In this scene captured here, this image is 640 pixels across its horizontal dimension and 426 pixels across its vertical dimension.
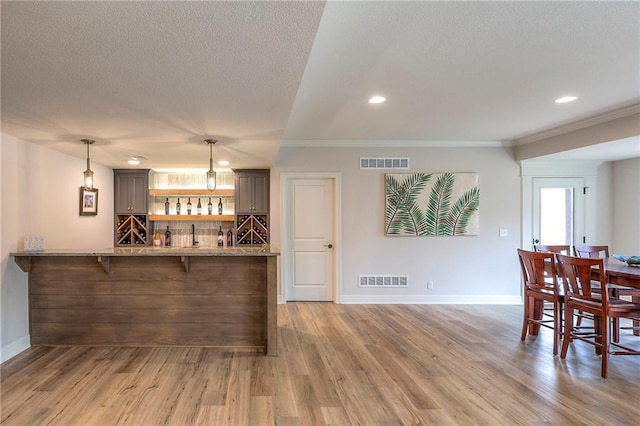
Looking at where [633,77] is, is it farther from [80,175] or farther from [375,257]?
[80,175]

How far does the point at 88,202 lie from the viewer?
4789 millimetres

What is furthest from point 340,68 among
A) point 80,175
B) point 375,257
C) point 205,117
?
point 80,175

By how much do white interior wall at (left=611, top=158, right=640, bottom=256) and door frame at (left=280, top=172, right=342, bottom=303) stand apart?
451cm

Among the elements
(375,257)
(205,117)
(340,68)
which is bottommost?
(375,257)

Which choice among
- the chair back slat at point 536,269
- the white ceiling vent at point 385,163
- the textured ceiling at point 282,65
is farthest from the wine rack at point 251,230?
the chair back slat at point 536,269

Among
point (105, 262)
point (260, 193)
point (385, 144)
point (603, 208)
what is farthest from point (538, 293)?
point (105, 262)

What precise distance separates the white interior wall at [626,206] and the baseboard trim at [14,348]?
8140 mm

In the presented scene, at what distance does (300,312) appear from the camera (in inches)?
193

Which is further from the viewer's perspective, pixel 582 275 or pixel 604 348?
pixel 582 275

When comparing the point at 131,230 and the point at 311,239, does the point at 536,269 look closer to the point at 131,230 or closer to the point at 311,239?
the point at 311,239

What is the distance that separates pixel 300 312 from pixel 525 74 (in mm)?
3902

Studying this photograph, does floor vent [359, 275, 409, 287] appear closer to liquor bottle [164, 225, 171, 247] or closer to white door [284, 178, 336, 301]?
white door [284, 178, 336, 301]

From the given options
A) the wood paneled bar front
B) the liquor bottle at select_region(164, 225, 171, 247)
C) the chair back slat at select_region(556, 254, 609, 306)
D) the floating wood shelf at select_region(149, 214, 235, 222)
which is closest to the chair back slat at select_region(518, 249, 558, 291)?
the chair back slat at select_region(556, 254, 609, 306)

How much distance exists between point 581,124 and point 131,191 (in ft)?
22.2
